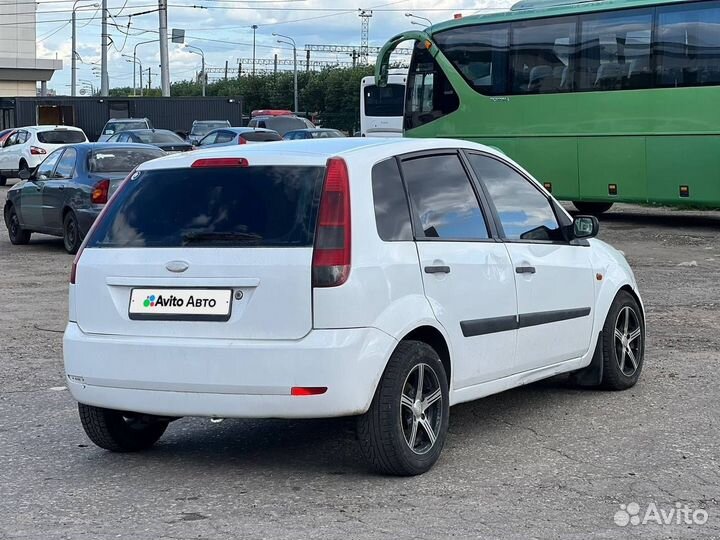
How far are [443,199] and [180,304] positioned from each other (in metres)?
1.52

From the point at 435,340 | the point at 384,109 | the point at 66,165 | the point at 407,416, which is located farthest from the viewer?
the point at 384,109

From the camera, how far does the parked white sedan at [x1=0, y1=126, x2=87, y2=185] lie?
36000 millimetres

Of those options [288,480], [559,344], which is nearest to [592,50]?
[559,344]

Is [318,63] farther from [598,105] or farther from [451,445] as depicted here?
[451,445]

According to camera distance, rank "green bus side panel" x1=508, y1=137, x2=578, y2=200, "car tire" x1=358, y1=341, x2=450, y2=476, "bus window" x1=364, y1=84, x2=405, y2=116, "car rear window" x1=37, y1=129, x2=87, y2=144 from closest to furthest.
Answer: "car tire" x1=358, y1=341, x2=450, y2=476
"green bus side panel" x1=508, y1=137, x2=578, y2=200
"car rear window" x1=37, y1=129, x2=87, y2=144
"bus window" x1=364, y1=84, x2=405, y2=116

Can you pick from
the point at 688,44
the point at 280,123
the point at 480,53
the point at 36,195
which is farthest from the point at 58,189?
the point at 280,123

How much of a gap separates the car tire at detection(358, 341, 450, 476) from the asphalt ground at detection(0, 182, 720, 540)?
0.11 m

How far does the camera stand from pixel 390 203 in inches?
237

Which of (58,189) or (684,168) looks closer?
(58,189)

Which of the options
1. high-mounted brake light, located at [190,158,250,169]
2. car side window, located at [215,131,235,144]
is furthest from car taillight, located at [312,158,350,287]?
car side window, located at [215,131,235,144]

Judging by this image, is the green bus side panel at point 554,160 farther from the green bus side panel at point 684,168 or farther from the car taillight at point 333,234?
the car taillight at point 333,234

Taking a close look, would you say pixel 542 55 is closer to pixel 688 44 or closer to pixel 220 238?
pixel 688 44

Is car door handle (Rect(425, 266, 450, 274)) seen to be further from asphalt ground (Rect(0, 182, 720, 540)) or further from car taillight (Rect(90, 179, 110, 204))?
car taillight (Rect(90, 179, 110, 204))

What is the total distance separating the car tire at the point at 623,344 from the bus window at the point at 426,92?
16.1 m
